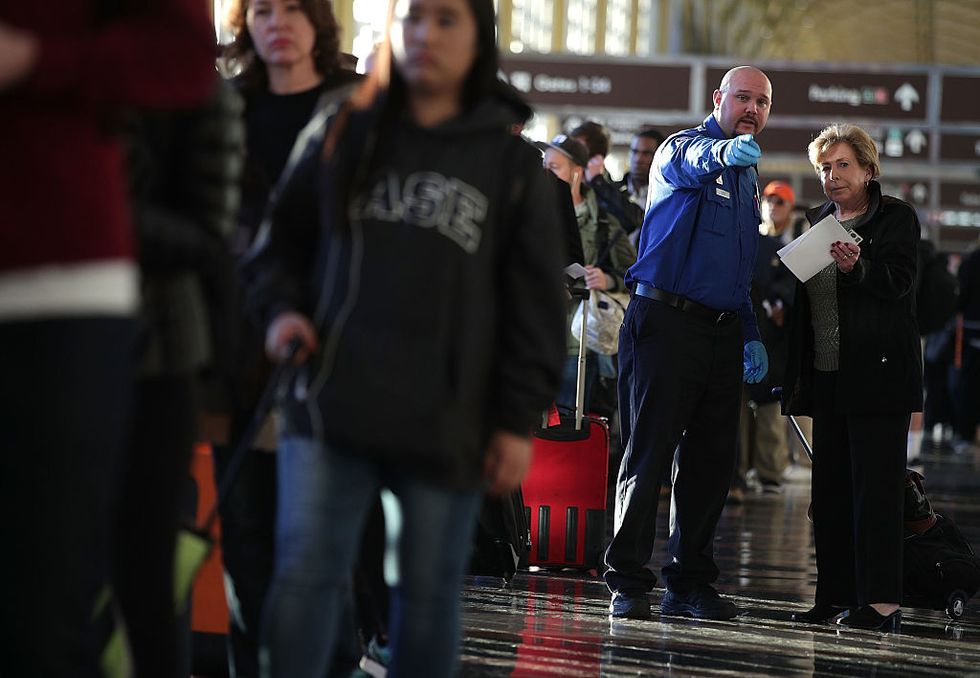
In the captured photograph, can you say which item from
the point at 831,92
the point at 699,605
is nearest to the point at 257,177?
the point at 699,605

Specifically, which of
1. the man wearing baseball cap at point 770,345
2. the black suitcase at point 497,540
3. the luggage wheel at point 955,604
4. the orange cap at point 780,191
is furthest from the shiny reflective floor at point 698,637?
the orange cap at point 780,191

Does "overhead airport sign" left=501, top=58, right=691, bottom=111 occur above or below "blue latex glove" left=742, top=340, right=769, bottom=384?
above

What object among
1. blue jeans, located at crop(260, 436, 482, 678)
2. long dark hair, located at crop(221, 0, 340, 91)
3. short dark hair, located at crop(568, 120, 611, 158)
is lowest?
blue jeans, located at crop(260, 436, 482, 678)

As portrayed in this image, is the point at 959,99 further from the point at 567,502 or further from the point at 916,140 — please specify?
the point at 567,502

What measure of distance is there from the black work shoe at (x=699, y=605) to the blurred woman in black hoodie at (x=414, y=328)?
3135mm

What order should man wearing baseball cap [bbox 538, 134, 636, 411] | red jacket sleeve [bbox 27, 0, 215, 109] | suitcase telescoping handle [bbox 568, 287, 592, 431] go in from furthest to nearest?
man wearing baseball cap [bbox 538, 134, 636, 411]
suitcase telescoping handle [bbox 568, 287, 592, 431]
red jacket sleeve [bbox 27, 0, 215, 109]

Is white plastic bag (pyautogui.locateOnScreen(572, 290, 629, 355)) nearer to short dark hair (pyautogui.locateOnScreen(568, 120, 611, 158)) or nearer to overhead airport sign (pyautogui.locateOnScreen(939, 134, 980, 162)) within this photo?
short dark hair (pyautogui.locateOnScreen(568, 120, 611, 158))

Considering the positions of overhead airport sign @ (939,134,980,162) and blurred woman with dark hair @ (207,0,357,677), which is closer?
blurred woman with dark hair @ (207,0,357,677)

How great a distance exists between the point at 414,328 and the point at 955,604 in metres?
4.14

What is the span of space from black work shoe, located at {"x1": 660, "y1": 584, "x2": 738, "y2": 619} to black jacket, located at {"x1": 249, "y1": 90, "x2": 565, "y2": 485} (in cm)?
314

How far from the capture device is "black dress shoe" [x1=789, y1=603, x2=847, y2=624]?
248 inches

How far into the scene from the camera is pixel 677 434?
19.9 feet

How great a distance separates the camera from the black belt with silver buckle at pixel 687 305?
600 centimetres

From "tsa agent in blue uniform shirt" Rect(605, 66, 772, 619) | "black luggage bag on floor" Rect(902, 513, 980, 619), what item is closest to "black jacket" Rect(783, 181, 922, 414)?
"tsa agent in blue uniform shirt" Rect(605, 66, 772, 619)
